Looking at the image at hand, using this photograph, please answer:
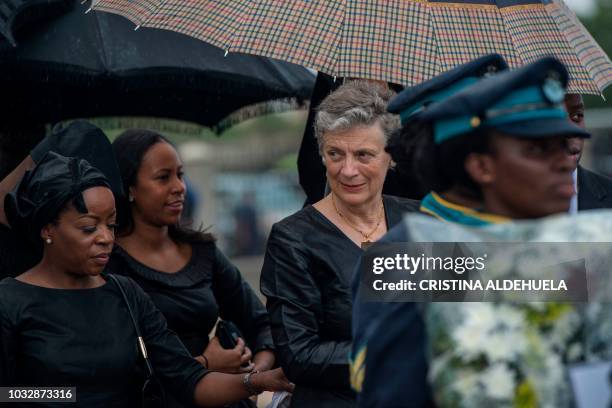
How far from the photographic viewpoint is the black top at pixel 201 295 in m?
4.80

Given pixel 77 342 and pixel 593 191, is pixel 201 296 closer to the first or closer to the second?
pixel 77 342

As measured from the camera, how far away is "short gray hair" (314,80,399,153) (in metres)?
4.06

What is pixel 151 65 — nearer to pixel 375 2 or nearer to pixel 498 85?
pixel 375 2

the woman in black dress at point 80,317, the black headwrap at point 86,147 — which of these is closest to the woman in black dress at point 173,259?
the black headwrap at point 86,147

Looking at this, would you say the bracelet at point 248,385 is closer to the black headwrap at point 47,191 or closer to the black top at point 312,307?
the black top at point 312,307

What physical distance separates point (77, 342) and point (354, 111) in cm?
128

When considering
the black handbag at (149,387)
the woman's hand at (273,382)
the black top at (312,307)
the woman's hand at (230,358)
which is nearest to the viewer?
the black top at (312,307)

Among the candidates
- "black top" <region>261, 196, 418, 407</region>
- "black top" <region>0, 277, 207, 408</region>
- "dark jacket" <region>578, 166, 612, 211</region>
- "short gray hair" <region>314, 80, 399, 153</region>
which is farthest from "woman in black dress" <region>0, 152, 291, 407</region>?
"dark jacket" <region>578, 166, 612, 211</region>

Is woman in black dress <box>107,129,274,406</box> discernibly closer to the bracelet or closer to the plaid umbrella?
the bracelet

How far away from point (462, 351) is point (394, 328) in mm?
194

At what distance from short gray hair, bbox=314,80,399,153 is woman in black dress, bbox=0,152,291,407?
85 cm

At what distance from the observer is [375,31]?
166 inches

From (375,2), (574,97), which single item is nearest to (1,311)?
(375,2)

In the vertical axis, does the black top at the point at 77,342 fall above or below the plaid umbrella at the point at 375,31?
below
